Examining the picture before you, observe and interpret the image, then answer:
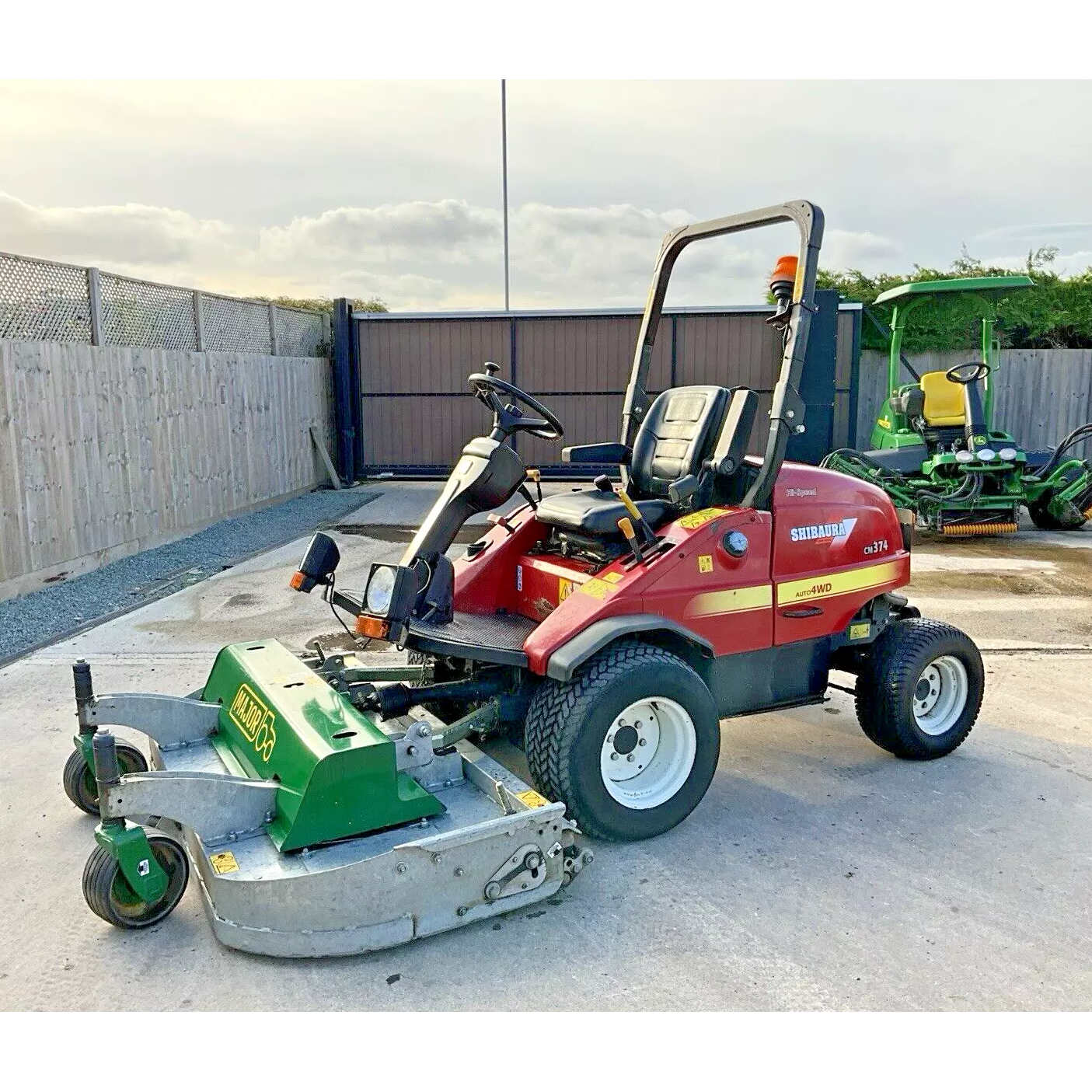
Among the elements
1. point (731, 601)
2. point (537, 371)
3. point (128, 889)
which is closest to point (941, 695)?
point (731, 601)

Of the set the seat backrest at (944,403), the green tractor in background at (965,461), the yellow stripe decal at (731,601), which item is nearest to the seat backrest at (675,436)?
the yellow stripe decal at (731,601)

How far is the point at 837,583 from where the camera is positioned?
166 inches

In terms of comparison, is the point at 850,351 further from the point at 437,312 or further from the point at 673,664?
the point at 673,664

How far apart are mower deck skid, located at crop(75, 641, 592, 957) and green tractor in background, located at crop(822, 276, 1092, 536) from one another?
7.53 m

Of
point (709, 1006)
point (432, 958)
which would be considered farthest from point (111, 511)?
point (709, 1006)

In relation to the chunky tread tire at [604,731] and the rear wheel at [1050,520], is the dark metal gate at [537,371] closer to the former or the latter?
the rear wheel at [1050,520]

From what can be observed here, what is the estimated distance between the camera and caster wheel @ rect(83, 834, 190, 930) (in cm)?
294

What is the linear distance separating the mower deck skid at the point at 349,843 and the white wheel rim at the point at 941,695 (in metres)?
2.02

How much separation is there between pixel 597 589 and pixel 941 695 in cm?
182

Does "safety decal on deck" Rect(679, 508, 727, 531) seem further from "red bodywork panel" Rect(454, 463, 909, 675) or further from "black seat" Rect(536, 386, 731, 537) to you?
"black seat" Rect(536, 386, 731, 537)

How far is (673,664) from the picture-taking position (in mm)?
3596

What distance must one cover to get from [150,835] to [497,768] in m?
1.13

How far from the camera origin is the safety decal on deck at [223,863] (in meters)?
2.87

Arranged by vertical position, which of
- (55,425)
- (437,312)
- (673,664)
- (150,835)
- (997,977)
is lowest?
(997,977)
